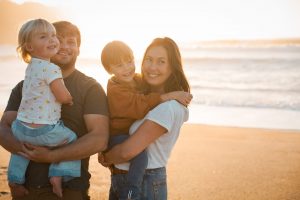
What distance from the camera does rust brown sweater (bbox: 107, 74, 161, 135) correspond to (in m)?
2.84

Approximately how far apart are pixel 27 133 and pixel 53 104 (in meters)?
0.26

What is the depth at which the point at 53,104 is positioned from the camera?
2.74 meters

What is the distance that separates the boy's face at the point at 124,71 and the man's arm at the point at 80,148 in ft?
1.55

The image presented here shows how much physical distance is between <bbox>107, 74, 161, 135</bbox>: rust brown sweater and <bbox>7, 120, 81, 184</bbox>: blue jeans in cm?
31

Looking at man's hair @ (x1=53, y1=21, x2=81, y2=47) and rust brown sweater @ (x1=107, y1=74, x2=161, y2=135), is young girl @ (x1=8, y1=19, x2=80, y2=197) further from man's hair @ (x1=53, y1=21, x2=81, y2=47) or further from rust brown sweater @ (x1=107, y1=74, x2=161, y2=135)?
rust brown sweater @ (x1=107, y1=74, x2=161, y2=135)

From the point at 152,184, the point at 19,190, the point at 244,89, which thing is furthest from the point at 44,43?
the point at 244,89

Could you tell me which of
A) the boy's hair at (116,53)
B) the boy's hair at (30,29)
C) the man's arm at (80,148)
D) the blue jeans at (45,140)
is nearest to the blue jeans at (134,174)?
the man's arm at (80,148)

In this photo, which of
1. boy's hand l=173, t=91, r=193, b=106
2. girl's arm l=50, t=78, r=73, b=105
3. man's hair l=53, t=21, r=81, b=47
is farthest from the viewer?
man's hair l=53, t=21, r=81, b=47

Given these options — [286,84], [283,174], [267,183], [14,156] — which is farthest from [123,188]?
[286,84]

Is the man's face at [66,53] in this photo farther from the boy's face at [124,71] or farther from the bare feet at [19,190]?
the bare feet at [19,190]

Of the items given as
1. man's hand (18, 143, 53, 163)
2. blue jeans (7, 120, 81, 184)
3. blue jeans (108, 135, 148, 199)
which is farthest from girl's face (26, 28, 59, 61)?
blue jeans (108, 135, 148, 199)

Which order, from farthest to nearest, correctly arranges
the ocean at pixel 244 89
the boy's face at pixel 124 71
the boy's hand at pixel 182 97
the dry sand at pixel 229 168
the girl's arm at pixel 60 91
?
the ocean at pixel 244 89 → the dry sand at pixel 229 168 → the boy's face at pixel 124 71 → the boy's hand at pixel 182 97 → the girl's arm at pixel 60 91

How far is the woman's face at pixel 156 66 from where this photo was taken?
295cm

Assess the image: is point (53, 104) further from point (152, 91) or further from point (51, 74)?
point (152, 91)
